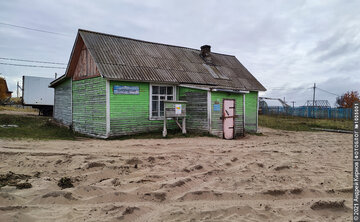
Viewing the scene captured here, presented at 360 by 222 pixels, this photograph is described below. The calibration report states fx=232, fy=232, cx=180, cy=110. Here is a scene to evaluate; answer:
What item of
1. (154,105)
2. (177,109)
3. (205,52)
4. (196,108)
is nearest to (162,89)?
(154,105)

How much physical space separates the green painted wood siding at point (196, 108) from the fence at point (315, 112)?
998 inches

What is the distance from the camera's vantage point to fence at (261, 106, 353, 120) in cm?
2912

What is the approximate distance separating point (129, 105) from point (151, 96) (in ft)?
4.37

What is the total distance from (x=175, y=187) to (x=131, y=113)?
7554 millimetres

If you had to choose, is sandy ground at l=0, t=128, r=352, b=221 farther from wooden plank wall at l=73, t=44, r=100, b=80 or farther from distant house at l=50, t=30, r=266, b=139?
wooden plank wall at l=73, t=44, r=100, b=80

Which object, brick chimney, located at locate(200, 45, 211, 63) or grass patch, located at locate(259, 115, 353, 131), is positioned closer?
brick chimney, located at locate(200, 45, 211, 63)

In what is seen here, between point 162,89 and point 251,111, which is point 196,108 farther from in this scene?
point 251,111

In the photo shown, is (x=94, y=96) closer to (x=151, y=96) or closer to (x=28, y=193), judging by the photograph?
(x=151, y=96)

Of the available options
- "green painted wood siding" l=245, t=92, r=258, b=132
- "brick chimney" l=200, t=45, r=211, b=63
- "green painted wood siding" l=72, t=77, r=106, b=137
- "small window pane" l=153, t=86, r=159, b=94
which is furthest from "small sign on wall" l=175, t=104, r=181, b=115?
"brick chimney" l=200, t=45, r=211, b=63

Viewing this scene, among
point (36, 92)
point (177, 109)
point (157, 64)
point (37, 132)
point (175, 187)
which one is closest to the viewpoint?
point (175, 187)

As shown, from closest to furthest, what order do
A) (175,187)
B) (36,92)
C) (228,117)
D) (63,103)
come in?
(175,187) < (228,117) < (63,103) < (36,92)

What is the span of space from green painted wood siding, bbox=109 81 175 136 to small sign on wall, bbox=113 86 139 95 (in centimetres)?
14

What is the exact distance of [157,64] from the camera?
13.4m

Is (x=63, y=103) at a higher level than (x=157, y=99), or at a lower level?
lower
